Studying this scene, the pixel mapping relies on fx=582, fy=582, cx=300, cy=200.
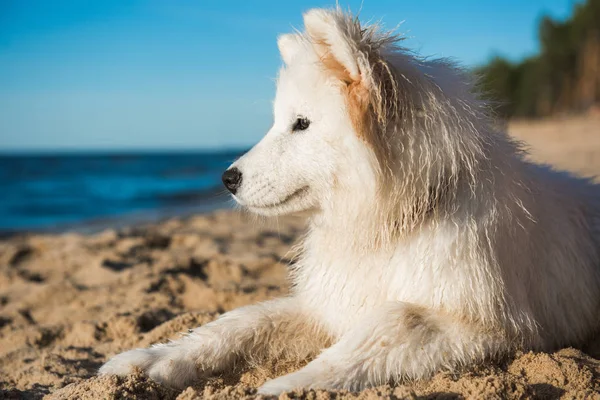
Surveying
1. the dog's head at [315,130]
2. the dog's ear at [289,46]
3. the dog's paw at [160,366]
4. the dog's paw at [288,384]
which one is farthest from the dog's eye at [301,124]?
the dog's paw at [160,366]

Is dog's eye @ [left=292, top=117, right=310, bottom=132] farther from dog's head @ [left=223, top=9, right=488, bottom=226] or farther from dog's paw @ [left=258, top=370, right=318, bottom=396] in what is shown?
dog's paw @ [left=258, top=370, right=318, bottom=396]

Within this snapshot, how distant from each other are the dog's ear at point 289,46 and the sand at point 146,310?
0.98 metres

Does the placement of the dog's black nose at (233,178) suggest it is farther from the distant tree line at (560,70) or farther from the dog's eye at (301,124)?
the distant tree line at (560,70)

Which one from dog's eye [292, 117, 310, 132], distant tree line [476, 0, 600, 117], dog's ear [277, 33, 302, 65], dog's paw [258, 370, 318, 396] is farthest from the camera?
distant tree line [476, 0, 600, 117]

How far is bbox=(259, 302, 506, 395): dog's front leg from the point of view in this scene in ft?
8.05

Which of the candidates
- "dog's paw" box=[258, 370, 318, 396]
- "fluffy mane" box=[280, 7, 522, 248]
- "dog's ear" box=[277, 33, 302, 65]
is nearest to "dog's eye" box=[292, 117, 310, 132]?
"fluffy mane" box=[280, 7, 522, 248]

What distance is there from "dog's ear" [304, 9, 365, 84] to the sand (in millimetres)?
1134

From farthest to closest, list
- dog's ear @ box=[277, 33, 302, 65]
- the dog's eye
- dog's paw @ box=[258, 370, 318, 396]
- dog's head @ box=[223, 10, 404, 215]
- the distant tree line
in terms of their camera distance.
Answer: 1. the distant tree line
2. dog's ear @ box=[277, 33, 302, 65]
3. the dog's eye
4. dog's head @ box=[223, 10, 404, 215]
5. dog's paw @ box=[258, 370, 318, 396]

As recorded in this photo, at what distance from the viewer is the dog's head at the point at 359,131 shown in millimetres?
2508

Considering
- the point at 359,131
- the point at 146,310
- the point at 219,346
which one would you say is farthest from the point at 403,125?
the point at 146,310

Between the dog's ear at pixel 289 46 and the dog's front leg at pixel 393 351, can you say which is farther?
the dog's ear at pixel 289 46

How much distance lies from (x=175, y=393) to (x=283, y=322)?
0.69 m

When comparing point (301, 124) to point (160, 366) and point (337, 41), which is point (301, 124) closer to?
point (337, 41)

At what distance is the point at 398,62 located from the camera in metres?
2.62
